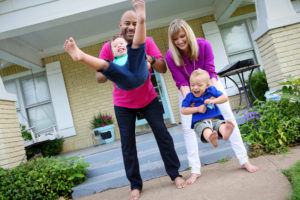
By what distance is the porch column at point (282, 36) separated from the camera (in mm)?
3785

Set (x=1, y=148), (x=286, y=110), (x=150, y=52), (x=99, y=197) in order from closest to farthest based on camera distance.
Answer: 1. (x=150, y=52)
2. (x=99, y=197)
3. (x=286, y=110)
4. (x=1, y=148)

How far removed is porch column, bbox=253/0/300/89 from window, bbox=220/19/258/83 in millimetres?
3172

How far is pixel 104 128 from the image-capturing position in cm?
618

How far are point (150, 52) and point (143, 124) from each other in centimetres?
466

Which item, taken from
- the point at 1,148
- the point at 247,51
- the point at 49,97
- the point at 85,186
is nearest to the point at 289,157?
the point at 85,186

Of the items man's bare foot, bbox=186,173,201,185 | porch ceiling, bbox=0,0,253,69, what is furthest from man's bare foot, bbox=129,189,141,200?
porch ceiling, bbox=0,0,253,69

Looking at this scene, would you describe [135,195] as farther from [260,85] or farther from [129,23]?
[260,85]

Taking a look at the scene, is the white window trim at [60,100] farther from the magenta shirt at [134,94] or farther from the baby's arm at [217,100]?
the baby's arm at [217,100]

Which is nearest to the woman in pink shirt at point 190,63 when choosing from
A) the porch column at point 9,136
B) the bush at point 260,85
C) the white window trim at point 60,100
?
the porch column at point 9,136

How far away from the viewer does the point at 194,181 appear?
2.43m

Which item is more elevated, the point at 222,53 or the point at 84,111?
the point at 222,53

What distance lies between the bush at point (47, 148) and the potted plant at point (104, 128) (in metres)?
1.01

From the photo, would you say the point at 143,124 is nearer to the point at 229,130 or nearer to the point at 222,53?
the point at 222,53

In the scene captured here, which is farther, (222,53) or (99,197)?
(222,53)
